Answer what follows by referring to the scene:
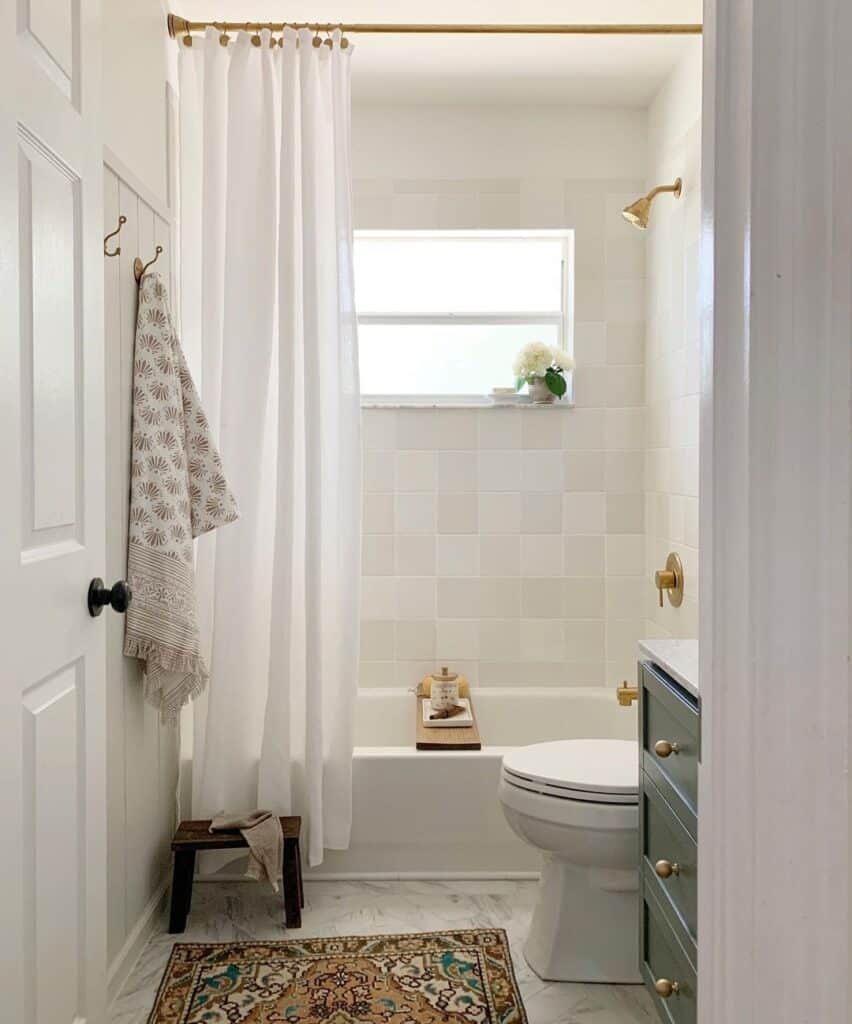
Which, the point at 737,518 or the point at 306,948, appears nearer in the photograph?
the point at 737,518

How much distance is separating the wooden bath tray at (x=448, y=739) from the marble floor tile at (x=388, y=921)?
392 millimetres

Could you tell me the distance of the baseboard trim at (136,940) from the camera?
7.04 ft

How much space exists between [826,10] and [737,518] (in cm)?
35

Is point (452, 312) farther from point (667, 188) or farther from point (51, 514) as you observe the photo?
point (51, 514)

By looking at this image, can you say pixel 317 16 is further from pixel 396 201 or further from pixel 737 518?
pixel 737 518

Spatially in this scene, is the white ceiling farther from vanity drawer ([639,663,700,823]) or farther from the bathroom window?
vanity drawer ([639,663,700,823])

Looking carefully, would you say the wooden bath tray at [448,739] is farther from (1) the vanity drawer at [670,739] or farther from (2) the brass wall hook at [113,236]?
(2) the brass wall hook at [113,236]

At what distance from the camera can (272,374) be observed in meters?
2.69

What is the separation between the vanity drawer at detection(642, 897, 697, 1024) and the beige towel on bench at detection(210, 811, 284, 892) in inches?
39.4

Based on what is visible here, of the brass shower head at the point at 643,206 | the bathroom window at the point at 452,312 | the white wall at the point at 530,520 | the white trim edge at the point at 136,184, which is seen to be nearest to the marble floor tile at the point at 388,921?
the white wall at the point at 530,520

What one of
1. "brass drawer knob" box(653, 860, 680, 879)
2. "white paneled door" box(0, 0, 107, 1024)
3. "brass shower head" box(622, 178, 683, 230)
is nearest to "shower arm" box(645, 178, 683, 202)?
"brass shower head" box(622, 178, 683, 230)

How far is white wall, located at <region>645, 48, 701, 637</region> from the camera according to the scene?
9.48 ft

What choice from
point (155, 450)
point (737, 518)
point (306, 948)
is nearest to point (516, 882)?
point (306, 948)

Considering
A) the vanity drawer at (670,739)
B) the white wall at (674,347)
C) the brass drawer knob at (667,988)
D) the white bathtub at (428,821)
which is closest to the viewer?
the vanity drawer at (670,739)
